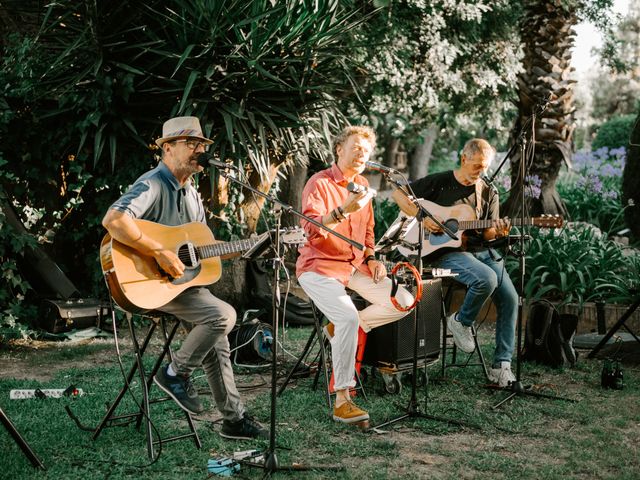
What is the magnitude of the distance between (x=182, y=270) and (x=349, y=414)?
133cm

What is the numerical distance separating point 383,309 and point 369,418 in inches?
29.1

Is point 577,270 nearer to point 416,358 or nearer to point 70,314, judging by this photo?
point 416,358

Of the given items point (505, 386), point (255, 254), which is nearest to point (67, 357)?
point (255, 254)

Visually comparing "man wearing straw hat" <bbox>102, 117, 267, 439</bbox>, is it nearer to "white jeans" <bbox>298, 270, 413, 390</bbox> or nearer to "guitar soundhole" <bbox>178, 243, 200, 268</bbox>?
"guitar soundhole" <bbox>178, 243, 200, 268</bbox>

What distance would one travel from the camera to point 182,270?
388cm

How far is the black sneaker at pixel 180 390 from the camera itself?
3.89 meters

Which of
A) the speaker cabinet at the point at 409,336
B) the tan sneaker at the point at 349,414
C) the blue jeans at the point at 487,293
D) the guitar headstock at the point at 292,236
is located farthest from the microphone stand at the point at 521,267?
the guitar headstock at the point at 292,236

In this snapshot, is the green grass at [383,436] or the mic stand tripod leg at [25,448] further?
the green grass at [383,436]

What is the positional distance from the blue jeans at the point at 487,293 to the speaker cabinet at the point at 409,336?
21 cm

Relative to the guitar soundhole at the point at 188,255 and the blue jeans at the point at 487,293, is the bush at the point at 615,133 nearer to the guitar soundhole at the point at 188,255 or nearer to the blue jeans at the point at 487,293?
the blue jeans at the point at 487,293

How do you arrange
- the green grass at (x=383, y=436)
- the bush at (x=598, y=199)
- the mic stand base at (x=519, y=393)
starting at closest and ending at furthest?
the green grass at (x=383, y=436), the mic stand base at (x=519, y=393), the bush at (x=598, y=199)

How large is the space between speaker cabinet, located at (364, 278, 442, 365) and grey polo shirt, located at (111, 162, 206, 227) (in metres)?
1.63

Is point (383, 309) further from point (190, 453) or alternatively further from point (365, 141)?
point (190, 453)

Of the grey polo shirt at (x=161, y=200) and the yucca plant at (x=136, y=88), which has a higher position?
the yucca plant at (x=136, y=88)
